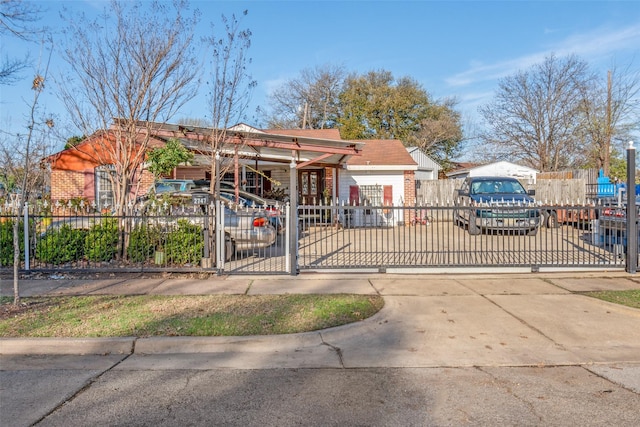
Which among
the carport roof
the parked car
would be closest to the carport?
the carport roof

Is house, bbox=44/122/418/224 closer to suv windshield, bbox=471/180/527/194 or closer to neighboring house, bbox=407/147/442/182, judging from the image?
suv windshield, bbox=471/180/527/194

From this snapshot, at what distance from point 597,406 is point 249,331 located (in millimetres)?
3643

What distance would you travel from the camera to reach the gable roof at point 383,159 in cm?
2127

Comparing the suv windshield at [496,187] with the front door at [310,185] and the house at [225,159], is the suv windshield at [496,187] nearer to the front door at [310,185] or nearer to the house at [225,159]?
the house at [225,159]

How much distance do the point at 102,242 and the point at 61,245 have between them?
2.78ft

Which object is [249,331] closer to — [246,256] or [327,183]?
[246,256]

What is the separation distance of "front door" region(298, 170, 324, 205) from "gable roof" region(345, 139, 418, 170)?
1777 millimetres

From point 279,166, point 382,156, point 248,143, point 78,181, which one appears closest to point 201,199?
point 248,143

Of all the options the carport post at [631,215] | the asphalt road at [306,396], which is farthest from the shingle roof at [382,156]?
the asphalt road at [306,396]

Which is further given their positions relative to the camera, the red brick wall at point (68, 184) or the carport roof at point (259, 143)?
the red brick wall at point (68, 184)

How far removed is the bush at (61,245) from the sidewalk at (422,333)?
3.82ft

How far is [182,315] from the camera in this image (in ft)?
20.8

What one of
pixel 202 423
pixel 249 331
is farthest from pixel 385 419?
pixel 249 331

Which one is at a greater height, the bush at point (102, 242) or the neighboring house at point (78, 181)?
the neighboring house at point (78, 181)
